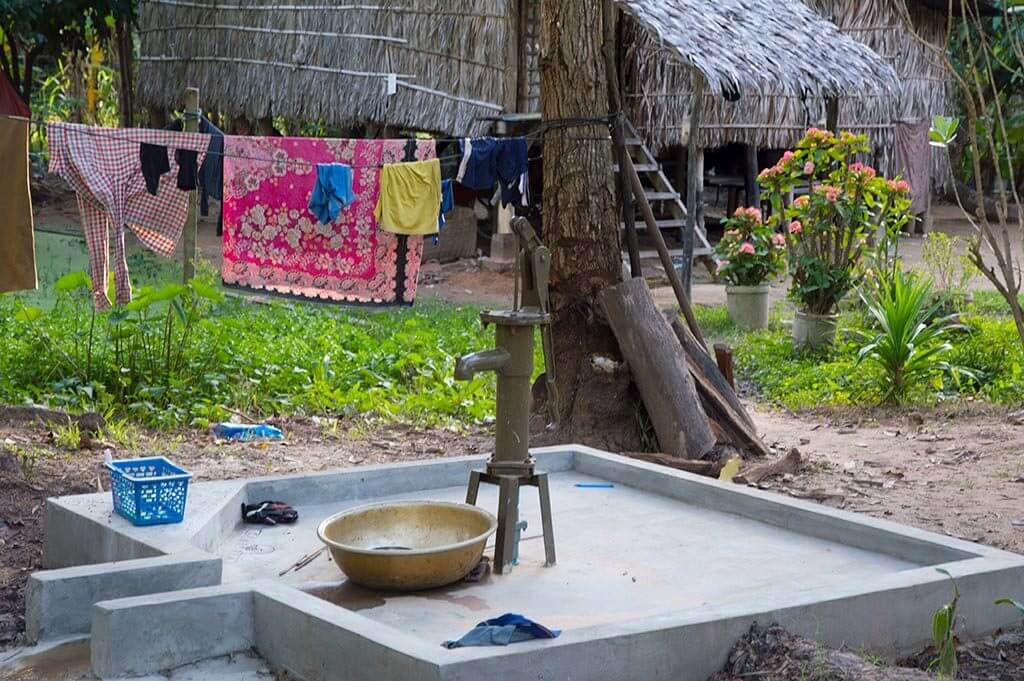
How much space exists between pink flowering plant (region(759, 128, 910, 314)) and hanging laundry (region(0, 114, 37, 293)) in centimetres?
541

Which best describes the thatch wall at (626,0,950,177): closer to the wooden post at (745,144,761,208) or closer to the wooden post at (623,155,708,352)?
the wooden post at (745,144,761,208)

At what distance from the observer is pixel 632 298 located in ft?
21.7

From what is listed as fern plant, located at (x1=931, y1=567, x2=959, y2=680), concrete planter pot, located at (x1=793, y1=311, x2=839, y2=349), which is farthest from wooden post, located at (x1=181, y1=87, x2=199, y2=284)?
fern plant, located at (x1=931, y1=567, x2=959, y2=680)

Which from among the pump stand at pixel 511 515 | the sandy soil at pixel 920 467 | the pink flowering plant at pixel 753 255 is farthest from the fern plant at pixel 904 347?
the pump stand at pixel 511 515

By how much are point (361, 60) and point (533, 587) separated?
10.9 metres

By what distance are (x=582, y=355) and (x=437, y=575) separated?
2998 millimetres

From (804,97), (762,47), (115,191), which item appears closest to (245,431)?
(115,191)

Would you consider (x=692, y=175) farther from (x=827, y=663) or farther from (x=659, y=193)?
(x=827, y=663)

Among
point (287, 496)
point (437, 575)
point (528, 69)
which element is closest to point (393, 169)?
point (287, 496)

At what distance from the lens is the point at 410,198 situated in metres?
8.08

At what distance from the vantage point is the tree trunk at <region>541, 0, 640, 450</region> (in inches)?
Result: 265

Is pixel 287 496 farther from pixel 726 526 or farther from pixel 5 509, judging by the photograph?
pixel 726 526

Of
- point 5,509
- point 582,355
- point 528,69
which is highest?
point 528,69

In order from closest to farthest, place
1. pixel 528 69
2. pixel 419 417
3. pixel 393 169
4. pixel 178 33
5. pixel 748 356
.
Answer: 1. pixel 419 417
2. pixel 393 169
3. pixel 748 356
4. pixel 528 69
5. pixel 178 33
